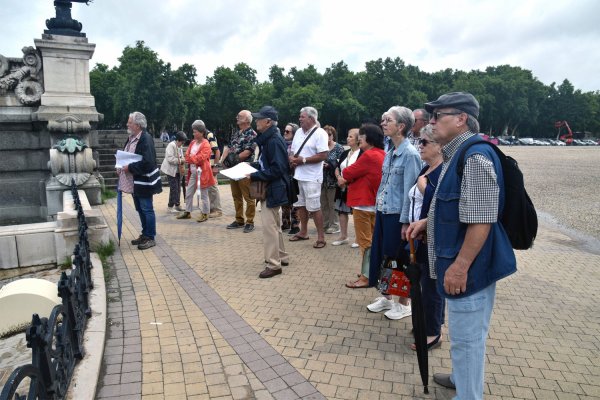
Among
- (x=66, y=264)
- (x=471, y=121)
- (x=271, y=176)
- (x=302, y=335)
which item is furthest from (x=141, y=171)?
(x=471, y=121)

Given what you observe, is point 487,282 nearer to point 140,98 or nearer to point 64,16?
point 64,16

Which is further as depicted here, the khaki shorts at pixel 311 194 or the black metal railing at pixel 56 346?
the khaki shorts at pixel 311 194

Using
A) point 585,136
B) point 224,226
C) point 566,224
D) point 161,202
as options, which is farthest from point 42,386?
point 585,136

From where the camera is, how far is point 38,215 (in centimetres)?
895

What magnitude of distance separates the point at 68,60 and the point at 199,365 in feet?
24.2

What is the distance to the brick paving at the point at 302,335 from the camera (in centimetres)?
327

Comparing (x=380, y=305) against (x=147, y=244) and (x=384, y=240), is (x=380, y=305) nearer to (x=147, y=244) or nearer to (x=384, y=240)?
(x=384, y=240)

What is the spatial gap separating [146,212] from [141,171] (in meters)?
0.63

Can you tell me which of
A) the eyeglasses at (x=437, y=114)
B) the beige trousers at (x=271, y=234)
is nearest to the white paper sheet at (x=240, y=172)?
the beige trousers at (x=271, y=234)

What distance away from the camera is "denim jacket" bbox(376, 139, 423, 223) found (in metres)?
4.13

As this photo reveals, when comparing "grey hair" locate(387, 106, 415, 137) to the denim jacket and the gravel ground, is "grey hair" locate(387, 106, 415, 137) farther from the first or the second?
the gravel ground

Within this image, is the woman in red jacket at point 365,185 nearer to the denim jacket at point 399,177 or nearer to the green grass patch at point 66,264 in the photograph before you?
the denim jacket at point 399,177

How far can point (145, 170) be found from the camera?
6.55m

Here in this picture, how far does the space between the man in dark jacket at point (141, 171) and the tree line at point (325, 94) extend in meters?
32.2
